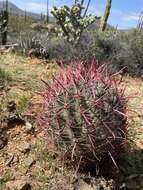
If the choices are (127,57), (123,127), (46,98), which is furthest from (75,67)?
(127,57)

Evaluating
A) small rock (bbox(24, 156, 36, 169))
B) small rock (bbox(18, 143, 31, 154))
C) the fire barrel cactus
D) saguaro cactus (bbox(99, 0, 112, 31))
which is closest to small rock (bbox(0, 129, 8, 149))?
small rock (bbox(18, 143, 31, 154))

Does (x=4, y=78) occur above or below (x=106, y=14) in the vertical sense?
above

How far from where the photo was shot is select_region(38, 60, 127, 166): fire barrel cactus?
3.65m

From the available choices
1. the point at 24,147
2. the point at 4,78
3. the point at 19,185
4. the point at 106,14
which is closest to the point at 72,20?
the point at 4,78

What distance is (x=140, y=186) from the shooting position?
425 cm

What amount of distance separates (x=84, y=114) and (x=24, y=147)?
43.5 inches

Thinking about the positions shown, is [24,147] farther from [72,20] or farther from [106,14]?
[106,14]

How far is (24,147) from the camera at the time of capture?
4512mm

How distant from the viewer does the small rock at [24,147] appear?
4477 mm

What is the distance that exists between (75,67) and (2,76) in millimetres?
2301

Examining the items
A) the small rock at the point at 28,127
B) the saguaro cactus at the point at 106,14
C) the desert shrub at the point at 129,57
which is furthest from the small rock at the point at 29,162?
the saguaro cactus at the point at 106,14

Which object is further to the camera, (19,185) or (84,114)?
(19,185)

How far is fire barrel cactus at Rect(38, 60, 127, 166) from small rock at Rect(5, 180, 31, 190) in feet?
1.40

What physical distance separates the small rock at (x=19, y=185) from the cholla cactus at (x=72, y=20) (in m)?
6.31
